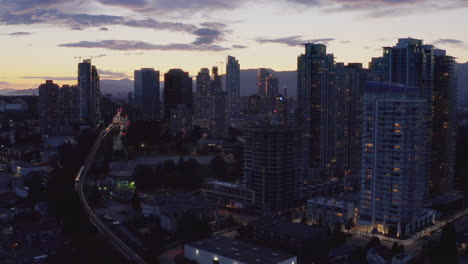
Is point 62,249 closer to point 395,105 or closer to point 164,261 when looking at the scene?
point 164,261

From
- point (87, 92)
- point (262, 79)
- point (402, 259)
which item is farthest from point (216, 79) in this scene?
point (402, 259)

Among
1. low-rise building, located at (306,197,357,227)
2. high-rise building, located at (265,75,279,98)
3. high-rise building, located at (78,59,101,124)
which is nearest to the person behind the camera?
low-rise building, located at (306,197,357,227)

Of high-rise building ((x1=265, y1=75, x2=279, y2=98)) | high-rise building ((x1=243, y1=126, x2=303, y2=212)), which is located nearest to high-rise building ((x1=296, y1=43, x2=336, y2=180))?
high-rise building ((x1=243, y1=126, x2=303, y2=212))

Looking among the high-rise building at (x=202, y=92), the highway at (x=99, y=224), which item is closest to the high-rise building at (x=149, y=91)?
the high-rise building at (x=202, y=92)

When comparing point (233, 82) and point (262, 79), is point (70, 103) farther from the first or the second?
point (262, 79)

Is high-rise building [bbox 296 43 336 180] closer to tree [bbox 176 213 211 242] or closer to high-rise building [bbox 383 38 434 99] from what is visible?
Result: high-rise building [bbox 383 38 434 99]

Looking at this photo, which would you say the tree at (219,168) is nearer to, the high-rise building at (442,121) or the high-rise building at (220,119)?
the high-rise building at (442,121)

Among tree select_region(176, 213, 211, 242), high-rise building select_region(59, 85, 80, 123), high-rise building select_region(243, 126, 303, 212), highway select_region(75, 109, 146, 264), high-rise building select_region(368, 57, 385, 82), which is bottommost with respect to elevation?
highway select_region(75, 109, 146, 264)
